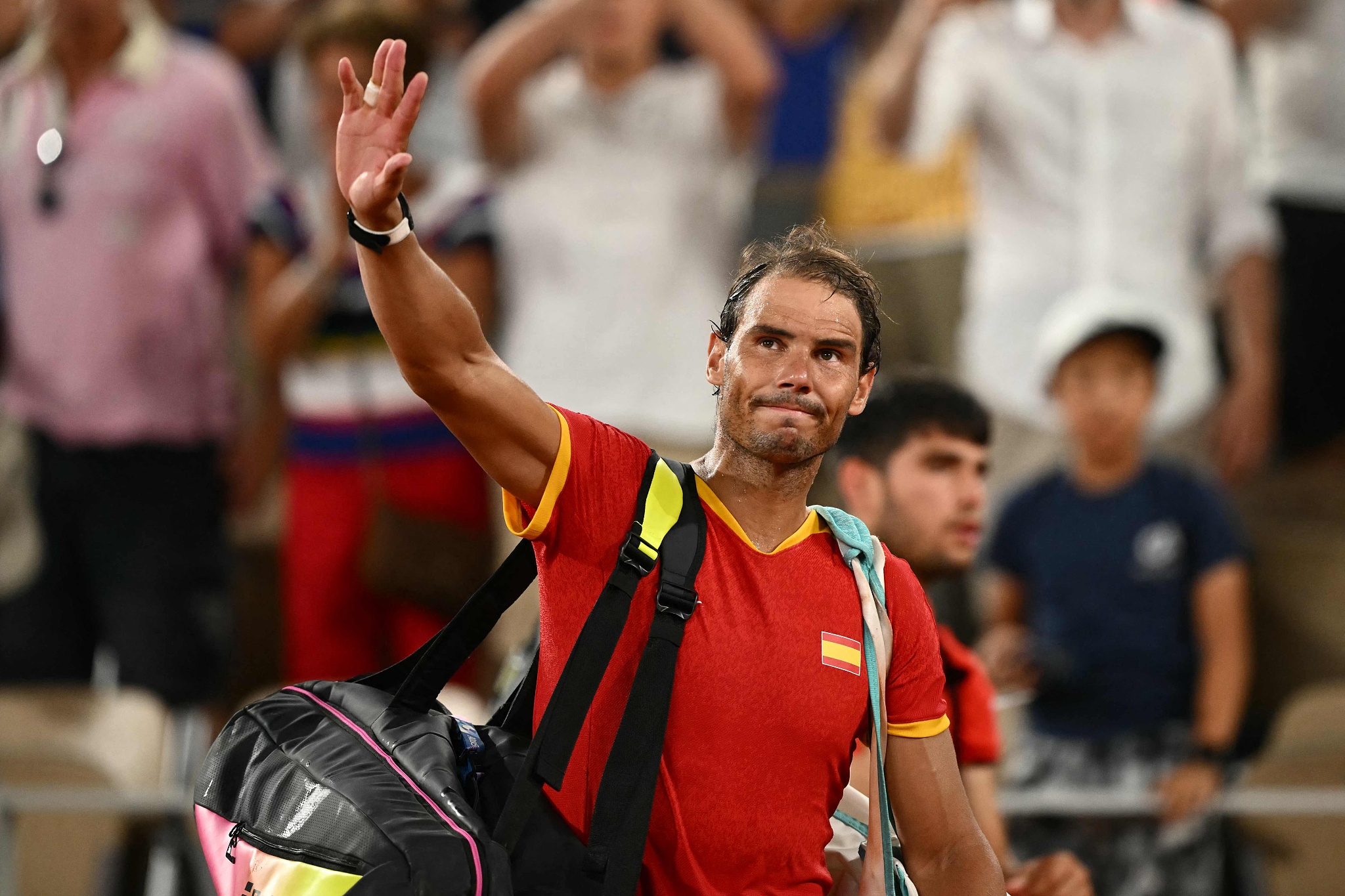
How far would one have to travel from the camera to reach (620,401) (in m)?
4.87

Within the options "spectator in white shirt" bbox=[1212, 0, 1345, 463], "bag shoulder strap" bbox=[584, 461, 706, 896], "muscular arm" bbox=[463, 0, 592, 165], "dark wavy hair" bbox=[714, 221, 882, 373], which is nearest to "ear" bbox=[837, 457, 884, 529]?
"dark wavy hair" bbox=[714, 221, 882, 373]

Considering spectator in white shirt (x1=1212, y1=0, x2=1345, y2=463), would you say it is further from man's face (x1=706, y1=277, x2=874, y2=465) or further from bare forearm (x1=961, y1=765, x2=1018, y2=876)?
man's face (x1=706, y1=277, x2=874, y2=465)

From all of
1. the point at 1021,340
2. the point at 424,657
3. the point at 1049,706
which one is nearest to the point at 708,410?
the point at 1021,340

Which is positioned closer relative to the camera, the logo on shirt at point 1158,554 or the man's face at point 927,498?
the man's face at point 927,498

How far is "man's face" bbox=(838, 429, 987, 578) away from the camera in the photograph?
10.4 feet

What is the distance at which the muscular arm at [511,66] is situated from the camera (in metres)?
4.82

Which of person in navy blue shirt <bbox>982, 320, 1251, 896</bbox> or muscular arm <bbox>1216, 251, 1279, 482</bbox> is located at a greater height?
muscular arm <bbox>1216, 251, 1279, 482</bbox>

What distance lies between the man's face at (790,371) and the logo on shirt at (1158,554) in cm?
250

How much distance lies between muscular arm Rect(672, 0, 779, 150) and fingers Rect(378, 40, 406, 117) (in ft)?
9.36

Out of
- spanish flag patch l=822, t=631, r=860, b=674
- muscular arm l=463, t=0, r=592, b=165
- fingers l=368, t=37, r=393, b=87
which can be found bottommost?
spanish flag patch l=822, t=631, r=860, b=674

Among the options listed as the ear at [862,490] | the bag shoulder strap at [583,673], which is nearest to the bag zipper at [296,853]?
the bag shoulder strap at [583,673]

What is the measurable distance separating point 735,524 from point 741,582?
0.08 meters

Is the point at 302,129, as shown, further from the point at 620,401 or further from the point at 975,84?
the point at 975,84

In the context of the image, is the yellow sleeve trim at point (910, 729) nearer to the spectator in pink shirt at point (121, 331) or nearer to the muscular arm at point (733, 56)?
the muscular arm at point (733, 56)
